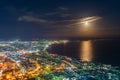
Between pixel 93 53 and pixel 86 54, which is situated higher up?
pixel 86 54

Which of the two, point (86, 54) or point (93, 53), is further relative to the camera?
point (93, 53)

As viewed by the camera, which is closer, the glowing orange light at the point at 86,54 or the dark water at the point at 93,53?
the dark water at the point at 93,53

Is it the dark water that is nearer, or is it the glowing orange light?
the dark water

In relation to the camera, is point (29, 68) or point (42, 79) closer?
point (42, 79)

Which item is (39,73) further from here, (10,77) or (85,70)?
(85,70)

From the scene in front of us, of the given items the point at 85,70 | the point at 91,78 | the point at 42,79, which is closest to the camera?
the point at 42,79

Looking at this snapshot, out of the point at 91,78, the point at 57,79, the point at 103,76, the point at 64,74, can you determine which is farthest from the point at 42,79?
the point at 103,76

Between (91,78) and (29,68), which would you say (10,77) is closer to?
(29,68)

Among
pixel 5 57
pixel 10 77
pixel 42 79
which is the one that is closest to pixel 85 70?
pixel 42 79

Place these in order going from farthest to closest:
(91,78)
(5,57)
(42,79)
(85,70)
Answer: (5,57)
(85,70)
(91,78)
(42,79)
